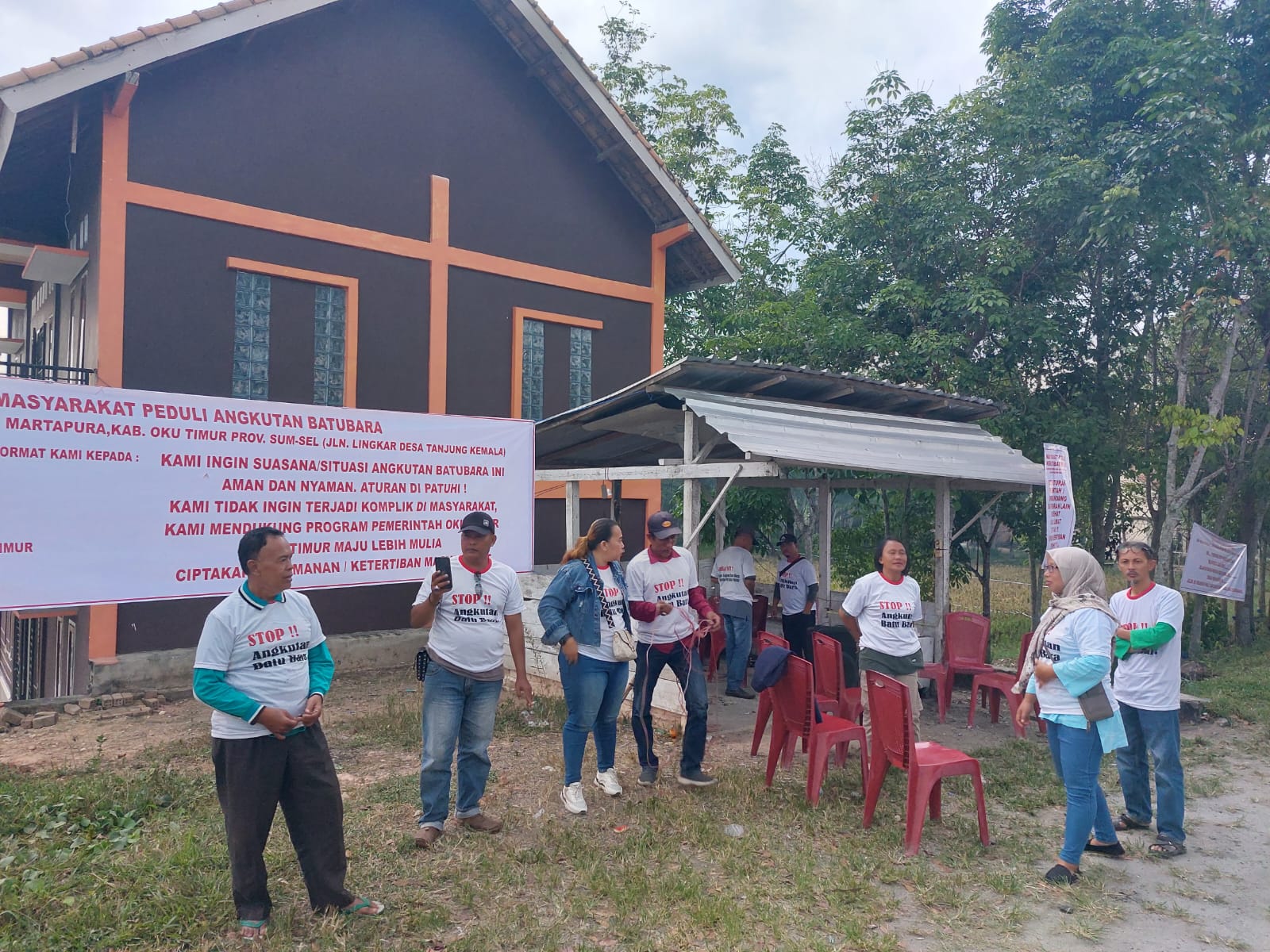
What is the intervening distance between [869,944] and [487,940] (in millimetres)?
1568

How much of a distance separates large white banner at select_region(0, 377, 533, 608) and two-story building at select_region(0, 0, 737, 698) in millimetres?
2476

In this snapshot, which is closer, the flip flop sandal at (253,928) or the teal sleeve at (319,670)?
the flip flop sandal at (253,928)

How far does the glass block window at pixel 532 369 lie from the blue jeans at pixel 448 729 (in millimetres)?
6878

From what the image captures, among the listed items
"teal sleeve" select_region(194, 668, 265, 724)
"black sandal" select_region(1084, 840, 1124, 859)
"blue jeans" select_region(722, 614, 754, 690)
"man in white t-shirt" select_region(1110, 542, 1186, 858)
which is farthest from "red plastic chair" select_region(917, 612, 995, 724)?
"teal sleeve" select_region(194, 668, 265, 724)

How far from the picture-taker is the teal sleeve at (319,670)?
3627 mm

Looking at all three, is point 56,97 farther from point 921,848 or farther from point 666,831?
point 921,848

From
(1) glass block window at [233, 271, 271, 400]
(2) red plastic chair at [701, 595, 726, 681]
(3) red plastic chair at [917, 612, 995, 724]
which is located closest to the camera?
(3) red plastic chair at [917, 612, 995, 724]

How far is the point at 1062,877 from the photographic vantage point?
415cm

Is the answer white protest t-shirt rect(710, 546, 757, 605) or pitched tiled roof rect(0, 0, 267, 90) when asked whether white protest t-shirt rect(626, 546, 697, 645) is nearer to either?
white protest t-shirt rect(710, 546, 757, 605)

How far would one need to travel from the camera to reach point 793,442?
21.7ft

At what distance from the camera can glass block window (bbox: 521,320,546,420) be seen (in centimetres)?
1124

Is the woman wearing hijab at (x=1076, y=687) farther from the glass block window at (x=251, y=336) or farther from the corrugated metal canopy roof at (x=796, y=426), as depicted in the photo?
the glass block window at (x=251, y=336)

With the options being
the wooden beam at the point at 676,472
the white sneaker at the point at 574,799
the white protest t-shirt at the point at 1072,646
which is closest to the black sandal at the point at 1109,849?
the white protest t-shirt at the point at 1072,646

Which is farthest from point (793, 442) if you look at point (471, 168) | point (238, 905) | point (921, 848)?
point (471, 168)
